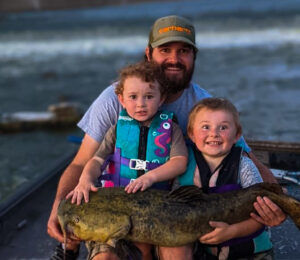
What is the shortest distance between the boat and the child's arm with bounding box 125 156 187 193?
147 centimetres

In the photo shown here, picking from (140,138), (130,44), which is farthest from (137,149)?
(130,44)

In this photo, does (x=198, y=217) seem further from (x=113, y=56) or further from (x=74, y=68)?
(x=113, y=56)

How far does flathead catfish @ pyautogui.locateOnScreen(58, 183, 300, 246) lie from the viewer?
2822 millimetres

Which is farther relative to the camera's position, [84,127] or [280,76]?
[280,76]

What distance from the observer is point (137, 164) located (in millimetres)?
3256

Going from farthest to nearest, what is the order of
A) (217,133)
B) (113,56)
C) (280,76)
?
(113,56) → (280,76) → (217,133)

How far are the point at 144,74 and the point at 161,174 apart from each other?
796mm

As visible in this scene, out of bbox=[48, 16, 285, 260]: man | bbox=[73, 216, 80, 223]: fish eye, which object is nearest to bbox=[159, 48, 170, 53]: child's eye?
bbox=[48, 16, 285, 260]: man

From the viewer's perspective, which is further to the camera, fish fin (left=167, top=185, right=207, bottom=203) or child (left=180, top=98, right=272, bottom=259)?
child (left=180, top=98, right=272, bottom=259)

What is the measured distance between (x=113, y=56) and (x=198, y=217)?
24858mm

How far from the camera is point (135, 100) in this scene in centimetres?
323

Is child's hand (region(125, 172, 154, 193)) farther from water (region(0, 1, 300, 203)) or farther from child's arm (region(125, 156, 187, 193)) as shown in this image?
water (region(0, 1, 300, 203))

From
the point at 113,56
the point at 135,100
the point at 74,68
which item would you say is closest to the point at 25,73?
the point at 74,68

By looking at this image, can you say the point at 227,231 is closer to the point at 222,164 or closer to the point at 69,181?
the point at 222,164
